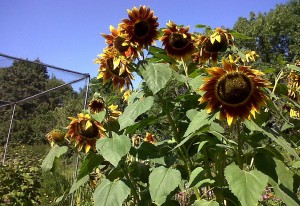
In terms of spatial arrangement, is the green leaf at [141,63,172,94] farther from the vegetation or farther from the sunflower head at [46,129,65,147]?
the sunflower head at [46,129,65,147]

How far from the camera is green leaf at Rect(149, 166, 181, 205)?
4.18 ft

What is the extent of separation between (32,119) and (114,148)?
10.3m

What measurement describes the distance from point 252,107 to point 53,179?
470 cm

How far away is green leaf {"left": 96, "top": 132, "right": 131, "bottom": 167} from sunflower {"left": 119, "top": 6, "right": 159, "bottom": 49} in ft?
1.33

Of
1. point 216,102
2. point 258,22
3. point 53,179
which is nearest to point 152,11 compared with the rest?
point 216,102

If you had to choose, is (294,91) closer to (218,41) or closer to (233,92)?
(218,41)

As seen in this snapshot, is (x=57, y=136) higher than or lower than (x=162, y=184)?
higher

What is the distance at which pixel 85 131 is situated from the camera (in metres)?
1.65

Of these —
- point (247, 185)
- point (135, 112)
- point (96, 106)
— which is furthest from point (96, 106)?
point (247, 185)

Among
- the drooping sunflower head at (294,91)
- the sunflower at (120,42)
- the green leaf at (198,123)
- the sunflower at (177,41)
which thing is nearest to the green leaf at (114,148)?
the green leaf at (198,123)

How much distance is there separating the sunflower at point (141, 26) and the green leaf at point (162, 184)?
1.71 feet

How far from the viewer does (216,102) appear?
49.4 inches

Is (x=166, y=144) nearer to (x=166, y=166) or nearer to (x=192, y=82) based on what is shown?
(x=166, y=166)

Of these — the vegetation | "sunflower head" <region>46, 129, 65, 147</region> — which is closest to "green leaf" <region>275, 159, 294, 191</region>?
the vegetation
